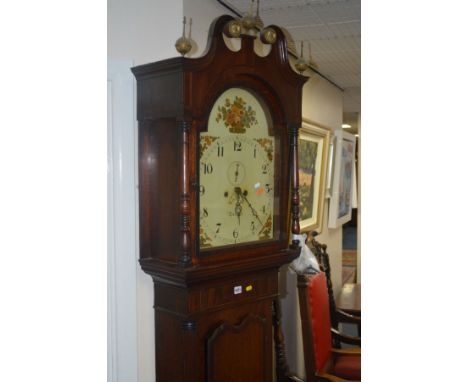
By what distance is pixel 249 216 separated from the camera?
1886mm

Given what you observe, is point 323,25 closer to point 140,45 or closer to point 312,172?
point 140,45

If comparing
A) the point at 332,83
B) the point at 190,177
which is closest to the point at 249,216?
the point at 190,177

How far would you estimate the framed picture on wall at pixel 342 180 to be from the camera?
407 cm

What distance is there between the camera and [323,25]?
2.44m

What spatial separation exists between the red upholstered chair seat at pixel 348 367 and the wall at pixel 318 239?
14.0 inches

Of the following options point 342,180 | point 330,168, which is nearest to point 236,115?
point 330,168

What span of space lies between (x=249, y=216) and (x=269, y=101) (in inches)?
17.5

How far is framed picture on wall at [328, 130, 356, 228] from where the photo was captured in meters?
4.07

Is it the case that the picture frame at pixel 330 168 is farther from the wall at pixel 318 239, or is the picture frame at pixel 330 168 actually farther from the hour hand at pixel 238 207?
the hour hand at pixel 238 207

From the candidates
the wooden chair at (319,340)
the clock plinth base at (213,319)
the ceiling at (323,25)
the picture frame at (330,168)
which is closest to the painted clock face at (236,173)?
the clock plinth base at (213,319)

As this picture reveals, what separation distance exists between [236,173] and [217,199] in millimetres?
137

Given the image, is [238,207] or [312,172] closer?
[238,207]
